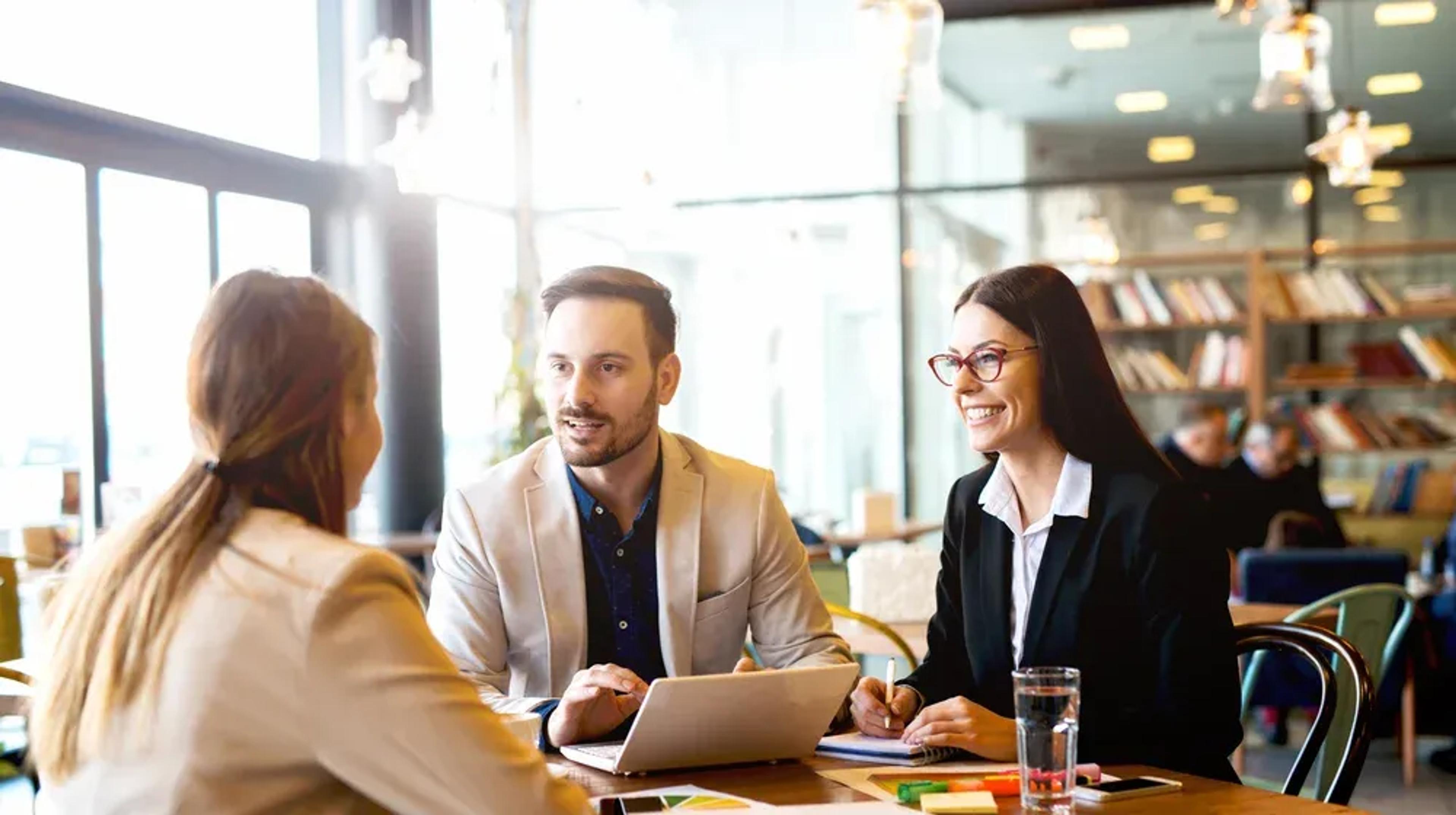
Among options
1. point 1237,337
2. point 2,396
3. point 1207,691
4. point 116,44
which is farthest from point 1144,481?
point 1237,337

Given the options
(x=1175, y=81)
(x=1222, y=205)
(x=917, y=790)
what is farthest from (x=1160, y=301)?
(x=917, y=790)

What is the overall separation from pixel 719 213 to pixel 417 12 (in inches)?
81.1

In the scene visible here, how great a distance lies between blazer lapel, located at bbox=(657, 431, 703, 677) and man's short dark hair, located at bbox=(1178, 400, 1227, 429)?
5285mm

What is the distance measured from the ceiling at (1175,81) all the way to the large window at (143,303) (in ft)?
14.2

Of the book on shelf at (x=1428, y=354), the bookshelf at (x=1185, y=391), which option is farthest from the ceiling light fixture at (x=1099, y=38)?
the book on shelf at (x=1428, y=354)

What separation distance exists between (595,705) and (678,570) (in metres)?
0.43

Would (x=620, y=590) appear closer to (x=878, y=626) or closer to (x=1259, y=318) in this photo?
(x=878, y=626)

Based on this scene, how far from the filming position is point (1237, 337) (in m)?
8.27

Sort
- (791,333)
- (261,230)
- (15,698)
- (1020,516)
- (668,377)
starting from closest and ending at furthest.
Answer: (1020,516)
(668,377)
(15,698)
(261,230)
(791,333)

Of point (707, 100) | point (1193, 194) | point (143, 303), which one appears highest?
point (707, 100)

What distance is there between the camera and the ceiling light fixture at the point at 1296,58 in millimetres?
4129

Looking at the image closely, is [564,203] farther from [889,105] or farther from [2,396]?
[2,396]

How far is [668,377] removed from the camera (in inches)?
101

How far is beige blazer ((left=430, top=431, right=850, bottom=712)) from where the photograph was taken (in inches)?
92.3
